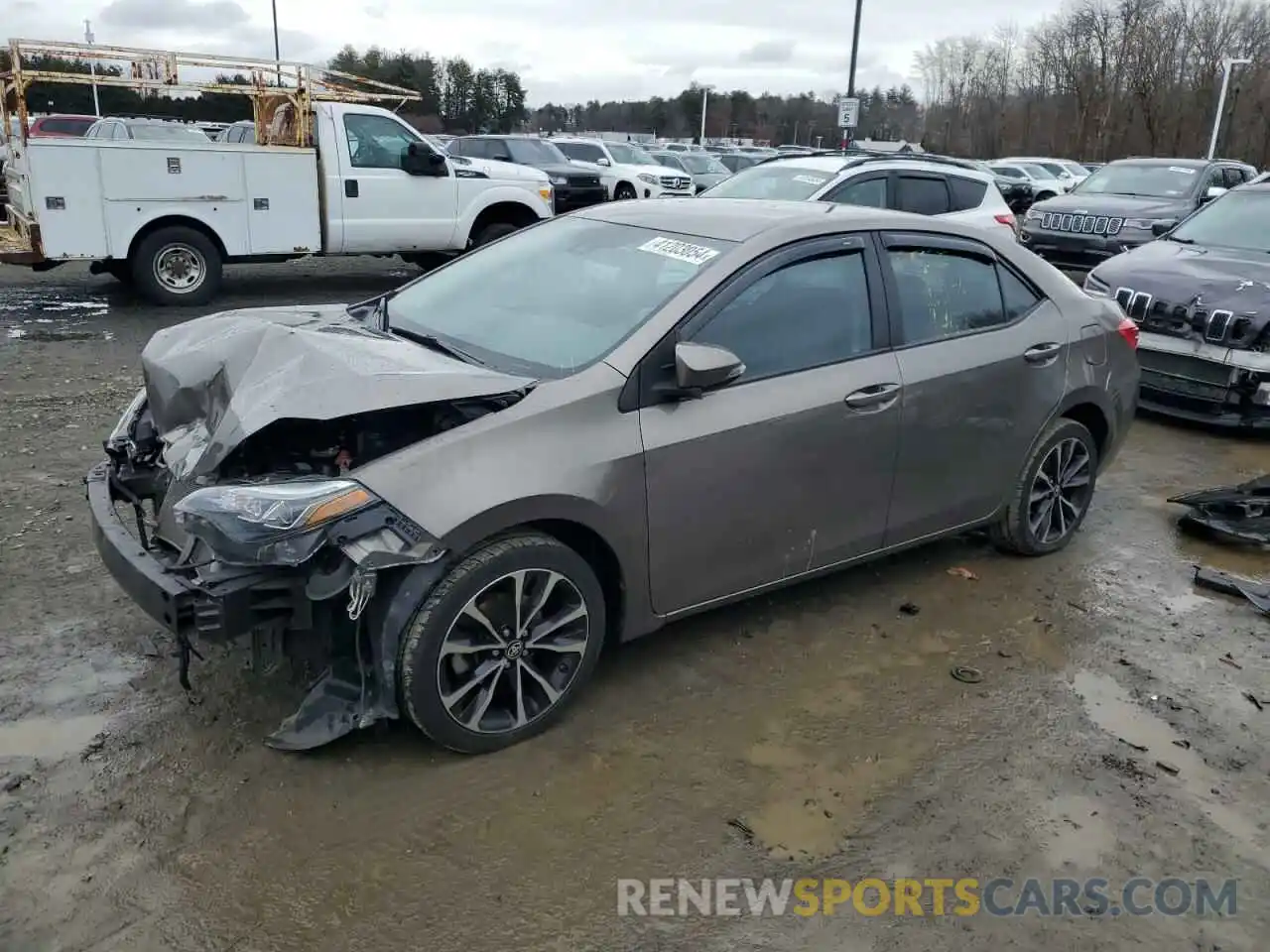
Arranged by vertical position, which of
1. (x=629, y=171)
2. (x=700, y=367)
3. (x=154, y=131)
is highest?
(x=154, y=131)

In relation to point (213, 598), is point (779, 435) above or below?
above

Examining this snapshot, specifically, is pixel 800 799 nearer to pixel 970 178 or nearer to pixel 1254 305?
pixel 1254 305

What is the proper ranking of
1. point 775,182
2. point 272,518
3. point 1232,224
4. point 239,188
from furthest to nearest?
point 239,188 → point 775,182 → point 1232,224 → point 272,518

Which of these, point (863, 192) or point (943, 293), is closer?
point (943, 293)

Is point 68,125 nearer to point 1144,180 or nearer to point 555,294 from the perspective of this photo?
point 1144,180

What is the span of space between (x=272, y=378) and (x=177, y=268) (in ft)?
27.4

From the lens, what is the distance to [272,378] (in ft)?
11.0

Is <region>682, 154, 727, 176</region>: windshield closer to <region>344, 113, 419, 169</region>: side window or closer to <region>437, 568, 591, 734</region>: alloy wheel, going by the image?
<region>344, 113, 419, 169</region>: side window

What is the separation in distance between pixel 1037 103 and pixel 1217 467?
57.1m

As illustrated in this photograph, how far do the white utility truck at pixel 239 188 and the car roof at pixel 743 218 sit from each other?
727 centimetres

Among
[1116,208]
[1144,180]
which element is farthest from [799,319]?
[1144,180]

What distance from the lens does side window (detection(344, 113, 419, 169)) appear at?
11.3m

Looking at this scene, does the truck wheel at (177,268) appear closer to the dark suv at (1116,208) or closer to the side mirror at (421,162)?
the side mirror at (421,162)

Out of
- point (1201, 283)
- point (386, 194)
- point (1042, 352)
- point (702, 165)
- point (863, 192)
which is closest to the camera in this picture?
point (1042, 352)
